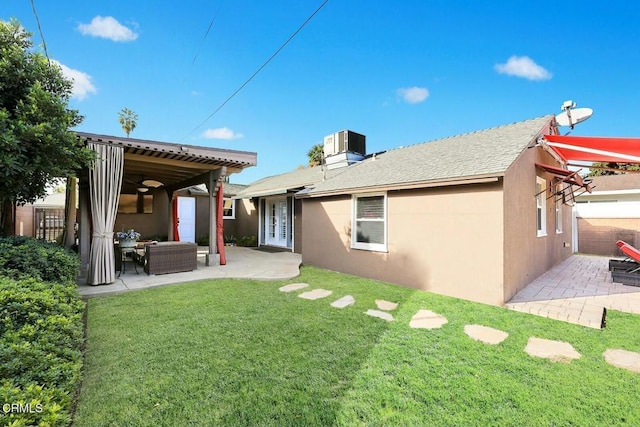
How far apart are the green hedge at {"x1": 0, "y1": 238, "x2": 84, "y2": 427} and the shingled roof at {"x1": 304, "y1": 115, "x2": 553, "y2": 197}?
636 centimetres

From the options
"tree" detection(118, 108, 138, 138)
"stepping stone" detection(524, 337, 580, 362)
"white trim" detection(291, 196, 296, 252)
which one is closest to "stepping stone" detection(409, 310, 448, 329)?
"stepping stone" detection(524, 337, 580, 362)

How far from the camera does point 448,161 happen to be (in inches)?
278

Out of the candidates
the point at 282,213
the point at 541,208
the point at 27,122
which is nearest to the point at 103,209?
the point at 27,122

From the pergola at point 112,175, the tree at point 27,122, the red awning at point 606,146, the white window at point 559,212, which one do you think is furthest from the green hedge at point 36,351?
the white window at point 559,212

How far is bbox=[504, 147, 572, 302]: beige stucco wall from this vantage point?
5.61 meters

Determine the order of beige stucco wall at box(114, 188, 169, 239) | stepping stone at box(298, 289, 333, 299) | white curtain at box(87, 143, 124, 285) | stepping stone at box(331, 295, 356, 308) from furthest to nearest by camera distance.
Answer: beige stucco wall at box(114, 188, 169, 239)
white curtain at box(87, 143, 124, 285)
stepping stone at box(298, 289, 333, 299)
stepping stone at box(331, 295, 356, 308)

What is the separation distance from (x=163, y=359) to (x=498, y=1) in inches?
472

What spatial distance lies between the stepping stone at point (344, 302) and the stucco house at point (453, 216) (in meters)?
1.84

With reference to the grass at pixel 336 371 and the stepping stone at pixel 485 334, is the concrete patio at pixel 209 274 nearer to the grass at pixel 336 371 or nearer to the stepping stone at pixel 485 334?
the grass at pixel 336 371

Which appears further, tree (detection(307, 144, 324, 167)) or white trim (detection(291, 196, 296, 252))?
tree (detection(307, 144, 324, 167))

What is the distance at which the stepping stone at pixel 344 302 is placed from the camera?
5488 mm

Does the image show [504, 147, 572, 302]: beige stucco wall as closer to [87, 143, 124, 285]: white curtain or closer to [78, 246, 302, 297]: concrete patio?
[78, 246, 302, 297]: concrete patio

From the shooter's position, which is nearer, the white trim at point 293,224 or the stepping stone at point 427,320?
the stepping stone at point 427,320

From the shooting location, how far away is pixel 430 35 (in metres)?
10.1
